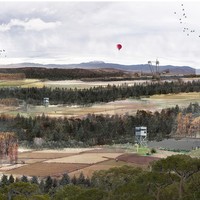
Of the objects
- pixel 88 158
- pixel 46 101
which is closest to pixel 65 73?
pixel 46 101

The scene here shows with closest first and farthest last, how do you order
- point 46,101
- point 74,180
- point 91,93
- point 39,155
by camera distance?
point 74,180 → point 39,155 → point 91,93 → point 46,101

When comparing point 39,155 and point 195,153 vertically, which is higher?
point 195,153

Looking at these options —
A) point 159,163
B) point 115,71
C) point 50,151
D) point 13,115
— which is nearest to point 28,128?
point 13,115

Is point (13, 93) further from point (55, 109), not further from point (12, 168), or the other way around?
point (12, 168)

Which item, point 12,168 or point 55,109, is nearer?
point 12,168

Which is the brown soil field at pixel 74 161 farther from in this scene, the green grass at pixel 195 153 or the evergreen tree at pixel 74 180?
the evergreen tree at pixel 74 180

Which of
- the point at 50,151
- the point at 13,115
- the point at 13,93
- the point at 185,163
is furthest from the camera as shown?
the point at 13,93

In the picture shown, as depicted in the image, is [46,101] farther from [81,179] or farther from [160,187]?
[160,187]
